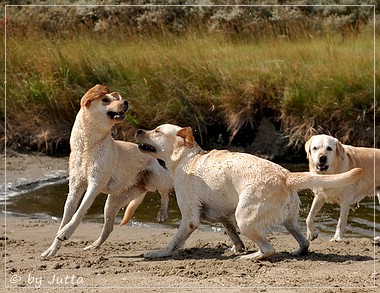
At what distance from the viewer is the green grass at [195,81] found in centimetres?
1476

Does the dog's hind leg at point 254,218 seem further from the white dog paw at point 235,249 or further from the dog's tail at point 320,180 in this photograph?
the white dog paw at point 235,249

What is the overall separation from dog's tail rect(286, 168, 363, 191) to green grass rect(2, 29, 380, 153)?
20.7 ft

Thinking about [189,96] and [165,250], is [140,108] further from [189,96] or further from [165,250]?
[165,250]

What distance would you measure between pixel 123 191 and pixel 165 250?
1035mm

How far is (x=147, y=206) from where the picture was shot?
11.9 metres

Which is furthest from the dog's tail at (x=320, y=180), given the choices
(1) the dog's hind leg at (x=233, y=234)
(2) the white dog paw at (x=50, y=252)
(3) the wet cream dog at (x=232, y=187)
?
(2) the white dog paw at (x=50, y=252)

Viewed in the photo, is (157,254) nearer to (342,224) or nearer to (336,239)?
→ (336,239)

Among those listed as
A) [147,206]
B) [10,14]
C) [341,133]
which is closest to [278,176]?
[147,206]

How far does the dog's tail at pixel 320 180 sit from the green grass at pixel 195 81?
6.30m

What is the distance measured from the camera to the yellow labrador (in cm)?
1005

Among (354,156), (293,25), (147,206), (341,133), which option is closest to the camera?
(354,156)

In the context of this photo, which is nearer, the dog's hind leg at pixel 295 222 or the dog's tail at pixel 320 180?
the dog's tail at pixel 320 180
